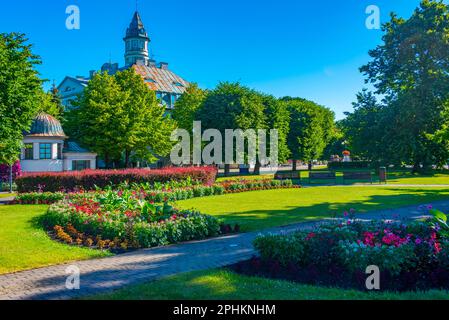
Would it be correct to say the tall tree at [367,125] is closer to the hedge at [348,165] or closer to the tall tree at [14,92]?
the tall tree at [14,92]

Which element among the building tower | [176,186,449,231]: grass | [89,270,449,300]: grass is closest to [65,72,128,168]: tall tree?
[176,186,449,231]: grass

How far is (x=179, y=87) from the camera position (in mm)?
74500

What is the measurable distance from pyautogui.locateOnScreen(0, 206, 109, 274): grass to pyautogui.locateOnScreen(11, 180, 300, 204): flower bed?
5.58 meters

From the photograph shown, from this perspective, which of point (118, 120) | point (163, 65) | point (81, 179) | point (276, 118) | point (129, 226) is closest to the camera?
point (129, 226)

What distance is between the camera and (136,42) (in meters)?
88.2

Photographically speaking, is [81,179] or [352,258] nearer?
[352,258]

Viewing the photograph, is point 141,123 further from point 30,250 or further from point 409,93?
point 30,250

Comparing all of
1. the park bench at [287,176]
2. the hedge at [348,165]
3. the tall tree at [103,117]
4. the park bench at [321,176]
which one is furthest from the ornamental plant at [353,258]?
the hedge at [348,165]

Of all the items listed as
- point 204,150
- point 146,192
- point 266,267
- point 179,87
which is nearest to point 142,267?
point 266,267

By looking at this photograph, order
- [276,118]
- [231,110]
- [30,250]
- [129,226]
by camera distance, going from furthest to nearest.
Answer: [276,118] < [231,110] < [129,226] < [30,250]

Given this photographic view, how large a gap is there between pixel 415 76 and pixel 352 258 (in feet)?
63.5

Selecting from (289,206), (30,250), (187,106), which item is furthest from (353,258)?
(187,106)

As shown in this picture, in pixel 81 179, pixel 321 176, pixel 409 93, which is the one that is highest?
pixel 409 93

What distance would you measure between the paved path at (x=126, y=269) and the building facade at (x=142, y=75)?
52.4 metres
